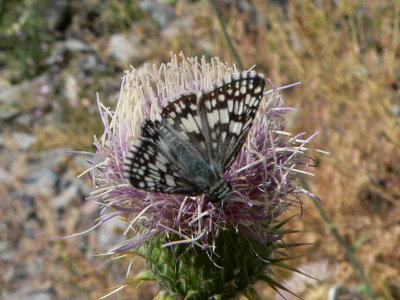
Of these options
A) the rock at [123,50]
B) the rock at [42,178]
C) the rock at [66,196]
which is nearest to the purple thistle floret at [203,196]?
the rock at [66,196]

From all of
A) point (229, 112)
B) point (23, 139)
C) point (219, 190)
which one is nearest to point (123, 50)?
point (23, 139)

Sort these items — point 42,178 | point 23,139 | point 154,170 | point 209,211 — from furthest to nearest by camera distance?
point 23,139, point 42,178, point 209,211, point 154,170

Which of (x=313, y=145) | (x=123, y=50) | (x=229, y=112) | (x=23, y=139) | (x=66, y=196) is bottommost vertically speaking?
(x=229, y=112)

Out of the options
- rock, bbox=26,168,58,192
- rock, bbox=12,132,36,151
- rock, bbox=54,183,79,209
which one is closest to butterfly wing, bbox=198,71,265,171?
rock, bbox=54,183,79,209

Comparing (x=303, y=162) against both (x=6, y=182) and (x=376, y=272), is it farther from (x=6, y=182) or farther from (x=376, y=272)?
(x=6, y=182)

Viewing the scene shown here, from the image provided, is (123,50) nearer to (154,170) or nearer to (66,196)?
(66,196)

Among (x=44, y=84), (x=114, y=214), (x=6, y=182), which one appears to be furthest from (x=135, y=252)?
(x=44, y=84)

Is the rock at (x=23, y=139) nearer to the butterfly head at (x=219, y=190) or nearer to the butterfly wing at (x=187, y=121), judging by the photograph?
the butterfly wing at (x=187, y=121)
